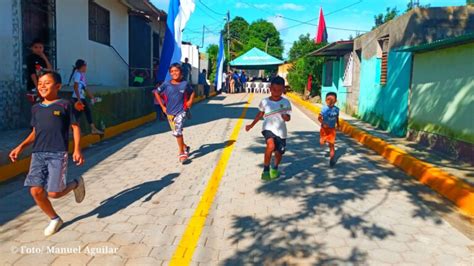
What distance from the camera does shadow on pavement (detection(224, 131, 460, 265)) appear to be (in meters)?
3.83

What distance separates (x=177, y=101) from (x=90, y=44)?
7323mm

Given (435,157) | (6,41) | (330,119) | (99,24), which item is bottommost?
(435,157)

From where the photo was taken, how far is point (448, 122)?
7.92 metres

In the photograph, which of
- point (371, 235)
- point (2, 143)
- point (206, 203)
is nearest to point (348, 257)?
point (371, 235)

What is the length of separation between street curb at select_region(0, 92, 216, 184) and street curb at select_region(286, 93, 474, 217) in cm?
603

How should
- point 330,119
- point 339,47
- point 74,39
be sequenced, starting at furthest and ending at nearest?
point 339,47
point 74,39
point 330,119

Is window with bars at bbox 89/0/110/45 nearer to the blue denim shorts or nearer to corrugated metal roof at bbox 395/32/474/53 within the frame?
corrugated metal roof at bbox 395/32/474/53

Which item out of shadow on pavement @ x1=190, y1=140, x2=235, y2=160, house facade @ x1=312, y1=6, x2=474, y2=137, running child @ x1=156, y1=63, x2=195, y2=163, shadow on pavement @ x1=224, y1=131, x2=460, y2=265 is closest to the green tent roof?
house facade @ x1=312, y1=6, x2=474, y2=137

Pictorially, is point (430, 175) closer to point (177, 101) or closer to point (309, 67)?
point (177, 101)

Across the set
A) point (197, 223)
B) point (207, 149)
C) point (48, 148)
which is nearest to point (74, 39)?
point (207, 149)

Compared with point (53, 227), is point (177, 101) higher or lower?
higher

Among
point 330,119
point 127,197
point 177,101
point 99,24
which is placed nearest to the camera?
point 127,197

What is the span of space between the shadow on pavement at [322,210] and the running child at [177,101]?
187 cm

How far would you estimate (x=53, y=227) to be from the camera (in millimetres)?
4109
